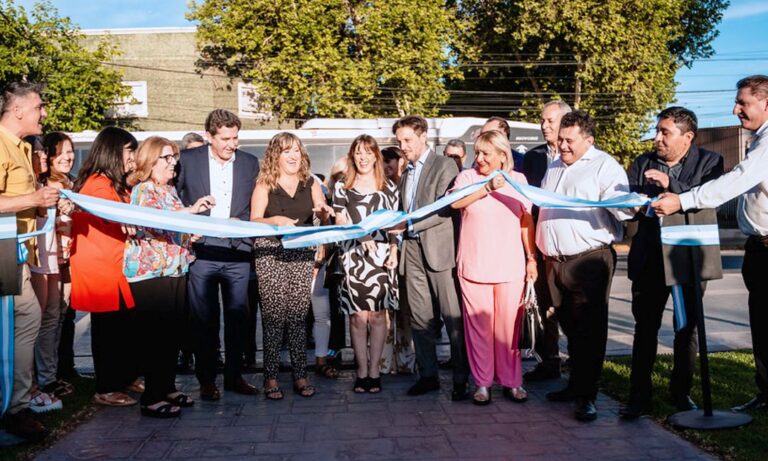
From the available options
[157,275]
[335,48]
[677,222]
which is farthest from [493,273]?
[335,48]

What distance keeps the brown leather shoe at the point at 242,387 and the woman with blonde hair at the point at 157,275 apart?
58 centimetres

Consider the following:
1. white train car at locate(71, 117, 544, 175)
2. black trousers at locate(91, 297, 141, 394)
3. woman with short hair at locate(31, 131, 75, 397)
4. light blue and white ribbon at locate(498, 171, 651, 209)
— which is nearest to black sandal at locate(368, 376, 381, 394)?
black trousers at locate(91, 297, 141, 394)

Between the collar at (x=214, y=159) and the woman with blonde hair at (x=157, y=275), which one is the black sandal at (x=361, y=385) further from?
the collar at (x=214, y=159)

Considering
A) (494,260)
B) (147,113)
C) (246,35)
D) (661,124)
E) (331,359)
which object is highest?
(246,35)

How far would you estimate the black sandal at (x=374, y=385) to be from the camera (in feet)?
19.1

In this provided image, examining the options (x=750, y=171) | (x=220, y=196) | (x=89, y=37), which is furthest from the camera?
(x=89, y=37)

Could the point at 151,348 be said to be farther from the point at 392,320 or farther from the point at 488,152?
the point at 488,152

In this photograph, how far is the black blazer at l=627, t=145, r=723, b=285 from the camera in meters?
4.82

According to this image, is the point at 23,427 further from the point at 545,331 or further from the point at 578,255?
the point at 545,331

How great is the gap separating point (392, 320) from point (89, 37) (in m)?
25.7

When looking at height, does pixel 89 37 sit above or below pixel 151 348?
above

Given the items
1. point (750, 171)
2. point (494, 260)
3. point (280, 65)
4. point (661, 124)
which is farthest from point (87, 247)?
point (280, 65)

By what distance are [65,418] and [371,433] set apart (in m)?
2.31

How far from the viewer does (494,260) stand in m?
5.39
